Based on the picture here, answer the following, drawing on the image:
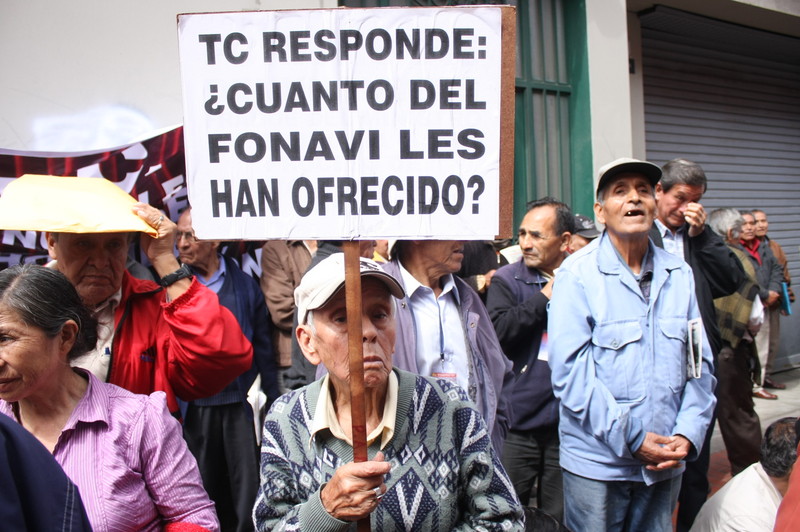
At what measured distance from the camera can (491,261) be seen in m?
4.39

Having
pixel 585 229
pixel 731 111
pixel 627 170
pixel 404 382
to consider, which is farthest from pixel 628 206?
pixel 731 111

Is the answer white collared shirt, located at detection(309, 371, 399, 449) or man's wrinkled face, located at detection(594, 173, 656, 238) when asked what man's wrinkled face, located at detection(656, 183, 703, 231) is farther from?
white collared shirt, located at detection(309, 371, 399, 449)

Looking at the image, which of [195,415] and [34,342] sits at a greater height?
[34,342]

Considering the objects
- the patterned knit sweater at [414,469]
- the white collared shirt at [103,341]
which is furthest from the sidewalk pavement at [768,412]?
the white collared shirt at [103,341]

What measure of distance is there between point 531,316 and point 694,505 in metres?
1.63

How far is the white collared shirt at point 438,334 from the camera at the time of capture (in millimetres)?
2662

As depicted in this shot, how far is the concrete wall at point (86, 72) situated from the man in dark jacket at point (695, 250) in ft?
10.0

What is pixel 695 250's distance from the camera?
3859 millimetres

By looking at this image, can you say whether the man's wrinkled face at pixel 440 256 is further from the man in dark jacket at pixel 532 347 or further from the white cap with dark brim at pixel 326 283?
the white cap with dark brim at pixel 326 283

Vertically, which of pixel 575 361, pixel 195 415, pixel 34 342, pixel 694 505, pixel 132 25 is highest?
pixel 132 25

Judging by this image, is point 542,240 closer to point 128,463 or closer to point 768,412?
point 128,463

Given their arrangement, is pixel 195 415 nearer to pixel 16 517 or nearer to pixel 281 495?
pixel 281 495

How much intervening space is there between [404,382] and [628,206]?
5.25 ft

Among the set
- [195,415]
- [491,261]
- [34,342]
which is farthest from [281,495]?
[491,261]
